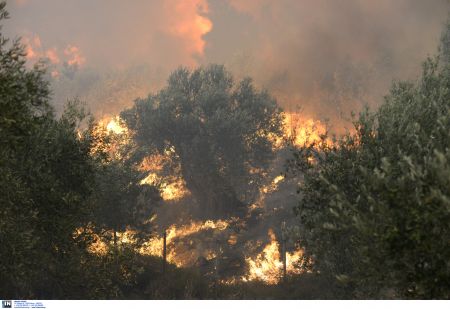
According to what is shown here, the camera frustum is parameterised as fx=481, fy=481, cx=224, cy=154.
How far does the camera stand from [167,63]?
14888 centimetres

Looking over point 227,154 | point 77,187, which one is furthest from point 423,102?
point 227,154

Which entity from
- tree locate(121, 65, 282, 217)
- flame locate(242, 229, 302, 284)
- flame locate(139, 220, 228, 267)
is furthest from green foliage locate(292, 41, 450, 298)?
tree locate(121, 65, 282, 217)

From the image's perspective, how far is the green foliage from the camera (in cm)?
1404

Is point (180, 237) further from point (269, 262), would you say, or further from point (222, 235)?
point (269, 262)

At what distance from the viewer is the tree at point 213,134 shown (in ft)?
234

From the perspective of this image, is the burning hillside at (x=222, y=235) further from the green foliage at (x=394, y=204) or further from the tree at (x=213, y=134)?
the green foliage at (x=394, y=204)

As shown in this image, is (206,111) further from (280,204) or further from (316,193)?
(316,193)

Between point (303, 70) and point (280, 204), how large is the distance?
151 feet

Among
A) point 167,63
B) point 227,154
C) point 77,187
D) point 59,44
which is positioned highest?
point 59,44

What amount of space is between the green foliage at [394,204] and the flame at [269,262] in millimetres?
25343

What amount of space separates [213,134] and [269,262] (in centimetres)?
2411

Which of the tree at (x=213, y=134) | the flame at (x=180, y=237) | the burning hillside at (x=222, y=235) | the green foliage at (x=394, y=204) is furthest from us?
the tree at (x=213, y=134)

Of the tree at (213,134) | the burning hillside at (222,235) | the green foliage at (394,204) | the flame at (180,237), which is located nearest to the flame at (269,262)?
the burning hillside at (222,235)

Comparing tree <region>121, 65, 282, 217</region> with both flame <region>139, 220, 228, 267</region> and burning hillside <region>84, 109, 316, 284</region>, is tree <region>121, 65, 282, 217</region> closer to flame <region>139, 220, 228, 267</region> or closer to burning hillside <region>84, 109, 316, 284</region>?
flame <region>139, 220, 228, 267</region>
